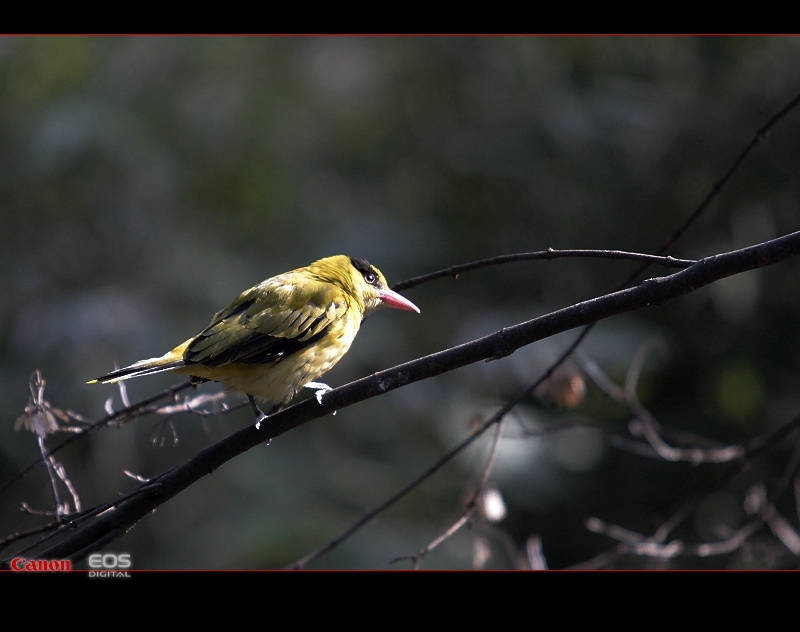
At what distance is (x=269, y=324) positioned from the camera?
4211 millimetres

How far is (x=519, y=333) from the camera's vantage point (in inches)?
111

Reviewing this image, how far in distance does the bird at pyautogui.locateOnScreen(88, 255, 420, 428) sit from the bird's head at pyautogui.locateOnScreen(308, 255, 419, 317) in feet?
0.32

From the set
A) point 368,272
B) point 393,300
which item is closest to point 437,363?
point 393,300

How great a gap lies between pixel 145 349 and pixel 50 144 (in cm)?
279

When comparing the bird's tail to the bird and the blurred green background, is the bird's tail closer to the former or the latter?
the bird

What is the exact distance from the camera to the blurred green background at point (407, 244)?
7516mm

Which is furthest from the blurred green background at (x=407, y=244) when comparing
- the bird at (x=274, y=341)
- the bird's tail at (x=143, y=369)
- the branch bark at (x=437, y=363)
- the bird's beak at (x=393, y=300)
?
the branch bark at (x=437, y=363)

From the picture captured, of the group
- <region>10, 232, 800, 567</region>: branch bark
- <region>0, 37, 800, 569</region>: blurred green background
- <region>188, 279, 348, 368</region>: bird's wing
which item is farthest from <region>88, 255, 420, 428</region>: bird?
<region>0, 37, 800, 569</region>: blurred green background

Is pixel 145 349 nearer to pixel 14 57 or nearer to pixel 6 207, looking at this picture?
pixel 6 207

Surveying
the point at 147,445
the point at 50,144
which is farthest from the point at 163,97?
the point at 147,445

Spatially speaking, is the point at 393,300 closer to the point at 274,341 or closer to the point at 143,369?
the point at 274,341

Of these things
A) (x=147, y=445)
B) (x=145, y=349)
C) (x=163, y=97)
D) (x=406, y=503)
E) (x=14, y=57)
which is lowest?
(x=406, y=503)

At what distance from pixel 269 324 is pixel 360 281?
0.88 metres

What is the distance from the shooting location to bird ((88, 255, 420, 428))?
3.97 m
